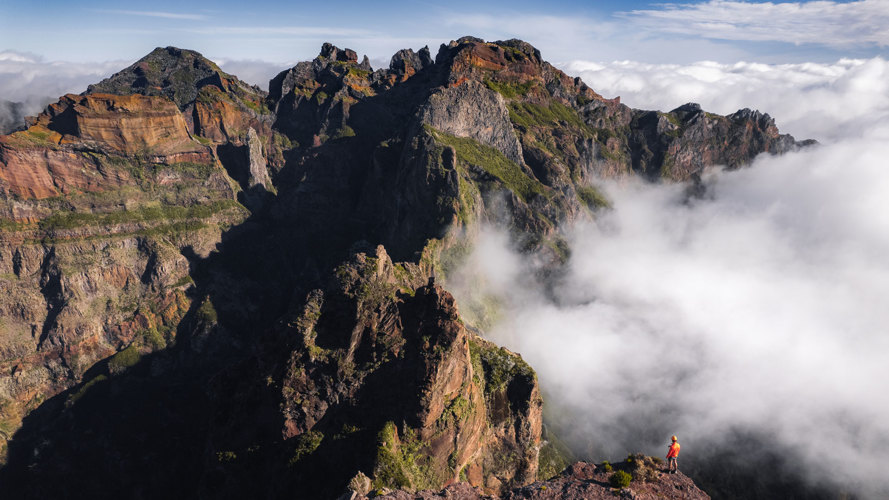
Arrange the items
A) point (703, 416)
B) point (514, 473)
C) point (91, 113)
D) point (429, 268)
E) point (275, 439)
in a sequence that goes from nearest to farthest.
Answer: point (275, 439) < point (514, 473) < point (429, 268) < point (703, 416) < point (91, 113)

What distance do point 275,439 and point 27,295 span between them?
13818cm

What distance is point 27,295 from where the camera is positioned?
154m

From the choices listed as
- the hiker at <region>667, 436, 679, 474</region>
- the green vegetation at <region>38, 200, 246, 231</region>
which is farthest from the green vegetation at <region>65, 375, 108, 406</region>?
the hiker at <region>667, 436, 679, 474</region>

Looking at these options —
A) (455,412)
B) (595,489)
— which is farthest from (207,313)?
(595,489)

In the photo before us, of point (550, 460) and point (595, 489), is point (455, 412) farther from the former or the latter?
point (550, 460)

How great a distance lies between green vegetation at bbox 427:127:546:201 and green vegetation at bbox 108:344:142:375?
13152 centimetres

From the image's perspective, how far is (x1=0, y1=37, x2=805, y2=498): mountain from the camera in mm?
76500

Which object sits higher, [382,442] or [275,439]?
[382,442]

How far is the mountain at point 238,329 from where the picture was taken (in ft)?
251

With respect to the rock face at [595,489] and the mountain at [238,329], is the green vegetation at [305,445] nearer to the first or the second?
the mountain at [238,329]

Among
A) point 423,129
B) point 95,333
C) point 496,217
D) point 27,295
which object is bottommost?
point 95,333

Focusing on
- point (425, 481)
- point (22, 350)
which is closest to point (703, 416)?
point (425, 481)

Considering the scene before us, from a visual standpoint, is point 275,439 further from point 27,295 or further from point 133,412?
point 27,295

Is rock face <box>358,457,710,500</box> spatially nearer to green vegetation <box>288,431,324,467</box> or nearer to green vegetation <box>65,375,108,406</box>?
green vegetation <box>288,431,324,467</box>
